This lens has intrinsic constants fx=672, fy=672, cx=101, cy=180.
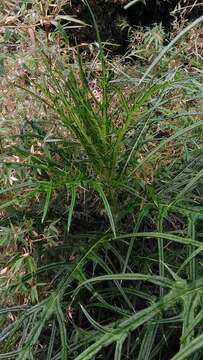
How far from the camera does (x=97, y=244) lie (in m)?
1.83

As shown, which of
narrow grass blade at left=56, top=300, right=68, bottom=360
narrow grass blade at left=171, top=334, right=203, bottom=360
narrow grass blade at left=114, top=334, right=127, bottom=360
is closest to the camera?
narrow grass blade at left=171, top=334, right=203, bottom=360

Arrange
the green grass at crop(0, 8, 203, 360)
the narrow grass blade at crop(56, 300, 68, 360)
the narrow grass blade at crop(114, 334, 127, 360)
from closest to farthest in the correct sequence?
the narrow grass blade at crop(114, 334, 127, 360) → the narrow grass blade at crop(56, 300, 68, 360) → the green grass at crop(0, 8, 203, 360)

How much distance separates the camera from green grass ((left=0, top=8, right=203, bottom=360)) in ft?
5.77

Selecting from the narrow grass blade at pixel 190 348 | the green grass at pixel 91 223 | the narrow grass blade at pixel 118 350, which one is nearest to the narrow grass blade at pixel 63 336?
the green grass at pixel 91 223

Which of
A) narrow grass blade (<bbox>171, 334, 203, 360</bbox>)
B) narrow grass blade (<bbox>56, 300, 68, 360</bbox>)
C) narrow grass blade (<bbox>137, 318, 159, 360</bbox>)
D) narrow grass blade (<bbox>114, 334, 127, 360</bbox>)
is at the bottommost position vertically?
narrow grass blade (<bbox>137, 318, 159, 360</bbox>)

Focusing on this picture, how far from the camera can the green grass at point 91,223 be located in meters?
1.76

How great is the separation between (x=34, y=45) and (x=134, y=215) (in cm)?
63

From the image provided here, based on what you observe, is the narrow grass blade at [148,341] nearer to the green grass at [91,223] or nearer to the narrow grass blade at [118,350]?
the green grass at [91,223]

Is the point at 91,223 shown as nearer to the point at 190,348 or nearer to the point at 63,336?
the point at 63,336

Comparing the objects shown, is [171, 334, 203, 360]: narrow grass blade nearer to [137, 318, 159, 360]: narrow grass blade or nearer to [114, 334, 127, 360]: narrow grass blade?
[114, 334, 127, 360]: narrow grass blade

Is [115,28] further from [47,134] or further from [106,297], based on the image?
[106,297]

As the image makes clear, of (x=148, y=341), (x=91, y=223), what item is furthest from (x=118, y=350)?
(x=91, y=223)

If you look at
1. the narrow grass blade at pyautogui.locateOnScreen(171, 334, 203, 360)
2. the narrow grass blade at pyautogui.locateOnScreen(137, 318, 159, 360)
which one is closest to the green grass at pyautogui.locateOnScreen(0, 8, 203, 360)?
the narrow grass blade at pyautogui.locateOnScreen(137, 318, 159, 360)

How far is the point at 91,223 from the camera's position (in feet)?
6.78
